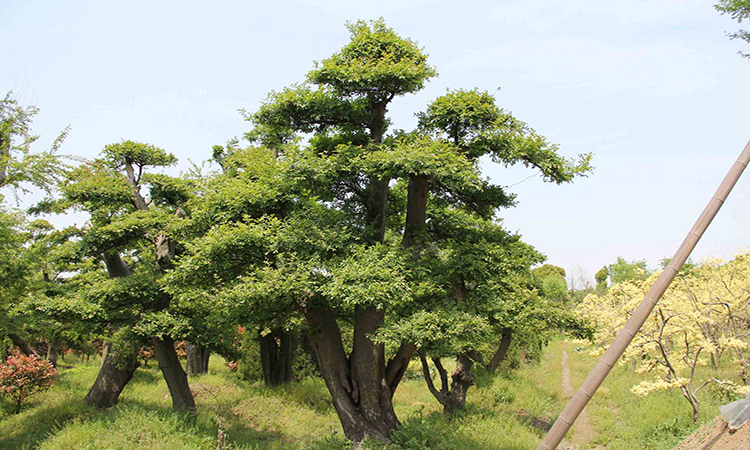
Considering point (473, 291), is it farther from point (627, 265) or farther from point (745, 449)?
point (627, 265)

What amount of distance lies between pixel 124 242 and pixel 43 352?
2211cm

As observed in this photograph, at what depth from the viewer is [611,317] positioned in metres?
17.4

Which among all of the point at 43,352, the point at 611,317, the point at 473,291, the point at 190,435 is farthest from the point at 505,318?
the point at 43,352

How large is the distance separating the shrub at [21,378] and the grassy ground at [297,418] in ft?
1.37

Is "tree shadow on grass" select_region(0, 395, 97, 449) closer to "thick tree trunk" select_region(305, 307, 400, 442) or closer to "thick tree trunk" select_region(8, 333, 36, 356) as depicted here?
"thick tree trunk" select_region(8, 333, 36, 356)

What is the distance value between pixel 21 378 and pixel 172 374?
582 cm

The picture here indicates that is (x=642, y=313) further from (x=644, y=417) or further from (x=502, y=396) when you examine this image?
(x=502, y=396)

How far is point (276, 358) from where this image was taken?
20.3 metres

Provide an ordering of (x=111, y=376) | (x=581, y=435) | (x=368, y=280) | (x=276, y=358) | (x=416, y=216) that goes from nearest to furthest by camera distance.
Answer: (x=368, y=280)
(x=416, y=216)
(x=111, y=376)
(x=581, y=435)
(x=276, y=358)

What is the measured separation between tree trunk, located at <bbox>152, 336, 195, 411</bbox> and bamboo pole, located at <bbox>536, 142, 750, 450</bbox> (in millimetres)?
10812

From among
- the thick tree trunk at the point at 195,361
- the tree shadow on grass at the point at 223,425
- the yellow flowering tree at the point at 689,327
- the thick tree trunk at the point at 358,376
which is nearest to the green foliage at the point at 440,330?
the thick tree trunk at the point at 358,376

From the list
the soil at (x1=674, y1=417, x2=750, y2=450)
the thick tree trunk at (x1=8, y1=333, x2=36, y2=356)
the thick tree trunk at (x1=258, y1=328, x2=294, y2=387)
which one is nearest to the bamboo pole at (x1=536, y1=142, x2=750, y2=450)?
the soil at (x1=674, y1=417, x2=750, y2=450)

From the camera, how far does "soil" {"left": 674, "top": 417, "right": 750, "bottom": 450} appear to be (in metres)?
8.01

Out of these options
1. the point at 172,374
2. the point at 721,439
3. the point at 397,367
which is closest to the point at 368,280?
the point at 397,367
